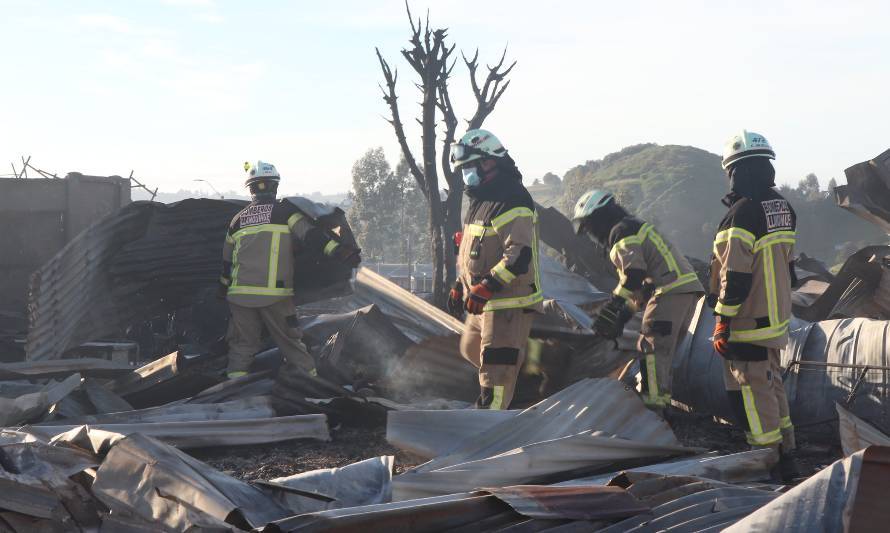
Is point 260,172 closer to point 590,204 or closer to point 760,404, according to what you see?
point 590,204

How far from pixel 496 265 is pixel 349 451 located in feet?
4.97

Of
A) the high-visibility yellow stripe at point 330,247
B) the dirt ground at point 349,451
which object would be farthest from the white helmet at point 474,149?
the dirt ground at point 349,451

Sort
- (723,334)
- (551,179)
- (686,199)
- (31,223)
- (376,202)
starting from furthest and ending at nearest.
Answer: (551,179) < (686,199) < (376,202) < (31,223) < (723,334)

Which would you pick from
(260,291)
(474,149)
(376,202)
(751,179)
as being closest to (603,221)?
(474,149)

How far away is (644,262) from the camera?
6.47m

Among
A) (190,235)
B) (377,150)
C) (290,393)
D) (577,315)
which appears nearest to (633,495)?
(290,393)

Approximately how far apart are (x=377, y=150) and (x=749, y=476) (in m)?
47.0

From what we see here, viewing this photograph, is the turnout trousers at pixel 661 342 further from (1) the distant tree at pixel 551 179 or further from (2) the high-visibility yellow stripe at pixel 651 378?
(1) the distant tree at pixel 551 179

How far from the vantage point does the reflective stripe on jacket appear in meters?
5.98

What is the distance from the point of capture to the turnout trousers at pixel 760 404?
501 centimetres

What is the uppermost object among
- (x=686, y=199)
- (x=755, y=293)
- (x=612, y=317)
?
(x=686, y=199)

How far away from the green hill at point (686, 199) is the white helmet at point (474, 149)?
47.0 meters

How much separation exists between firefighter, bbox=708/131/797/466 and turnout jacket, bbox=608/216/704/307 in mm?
1242

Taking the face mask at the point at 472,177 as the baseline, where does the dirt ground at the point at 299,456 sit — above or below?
below
